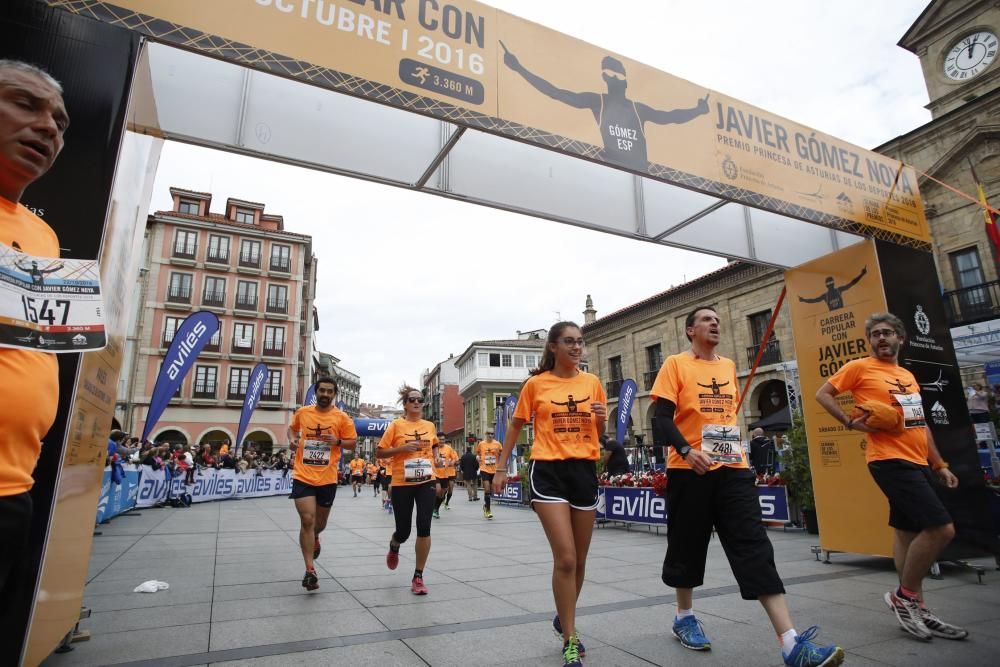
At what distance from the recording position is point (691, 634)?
3.58m

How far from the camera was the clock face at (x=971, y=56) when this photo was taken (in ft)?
59.0

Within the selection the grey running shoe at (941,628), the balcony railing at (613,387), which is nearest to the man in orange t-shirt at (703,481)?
the grey running shoe at (941,628)

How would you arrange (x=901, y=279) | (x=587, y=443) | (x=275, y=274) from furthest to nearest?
(x=275, y=274), (x=901, y=279), (x=587, y=443)

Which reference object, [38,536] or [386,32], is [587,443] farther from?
[386,32]

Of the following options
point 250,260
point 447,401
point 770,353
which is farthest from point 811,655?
point 447,401

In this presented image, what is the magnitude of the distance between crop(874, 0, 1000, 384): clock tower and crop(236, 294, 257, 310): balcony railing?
41851mm

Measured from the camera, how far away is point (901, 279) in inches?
266

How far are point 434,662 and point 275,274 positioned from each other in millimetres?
46663

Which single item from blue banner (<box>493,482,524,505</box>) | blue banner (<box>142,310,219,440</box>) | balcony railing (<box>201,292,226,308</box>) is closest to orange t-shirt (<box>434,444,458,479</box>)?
blue banner (<box>493,482,524,505</box>)

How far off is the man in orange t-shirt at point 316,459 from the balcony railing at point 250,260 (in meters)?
43.8

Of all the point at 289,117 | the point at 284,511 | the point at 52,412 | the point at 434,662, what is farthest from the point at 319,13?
the point at 284,511

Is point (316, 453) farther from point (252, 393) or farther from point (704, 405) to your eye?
point (252, 393)

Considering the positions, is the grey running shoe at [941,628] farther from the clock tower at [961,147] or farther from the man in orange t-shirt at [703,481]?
the clock tower at [961,147]

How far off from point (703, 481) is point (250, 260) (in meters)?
47.7
